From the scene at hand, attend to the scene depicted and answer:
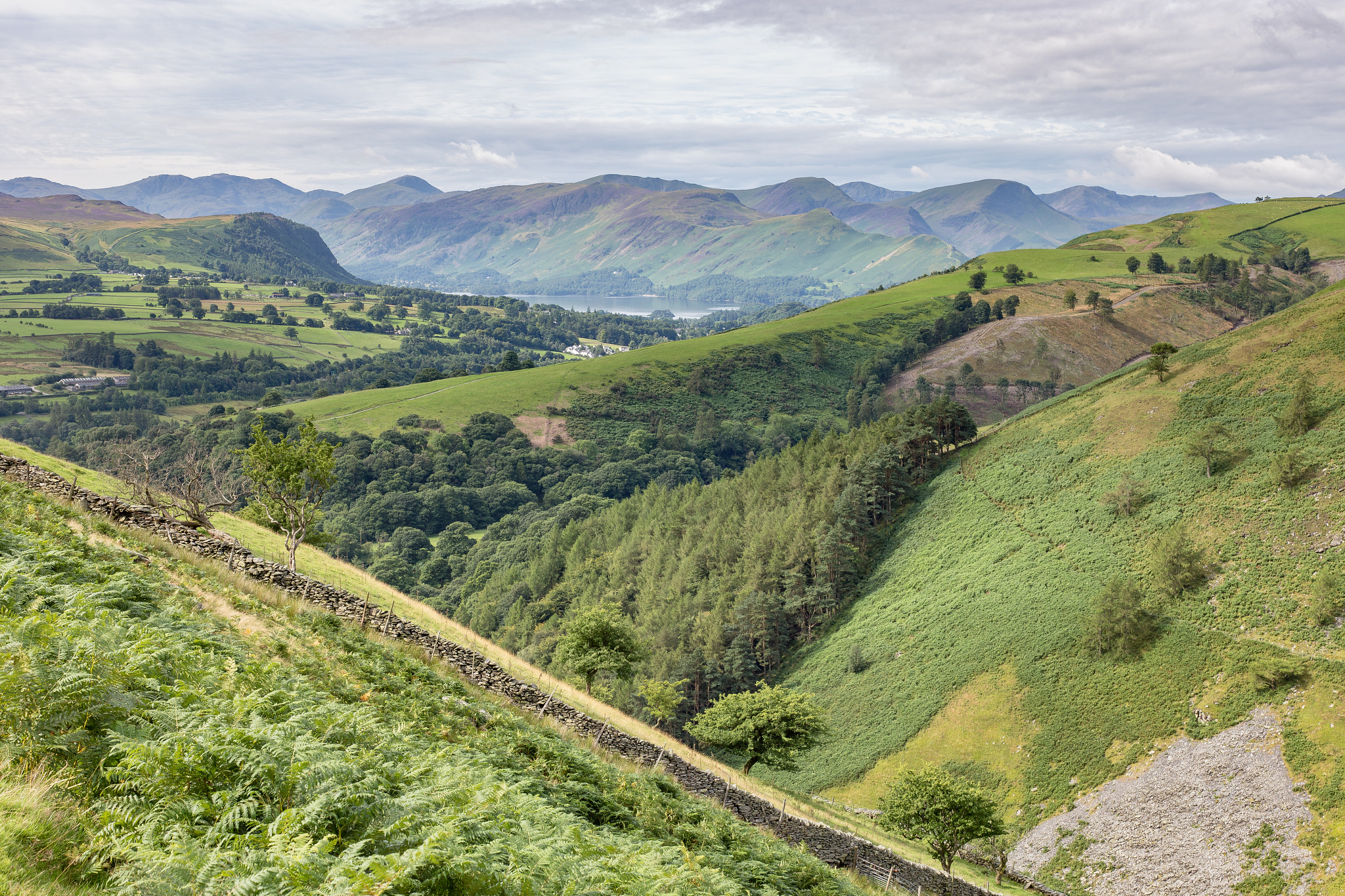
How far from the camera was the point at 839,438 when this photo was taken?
113 metres

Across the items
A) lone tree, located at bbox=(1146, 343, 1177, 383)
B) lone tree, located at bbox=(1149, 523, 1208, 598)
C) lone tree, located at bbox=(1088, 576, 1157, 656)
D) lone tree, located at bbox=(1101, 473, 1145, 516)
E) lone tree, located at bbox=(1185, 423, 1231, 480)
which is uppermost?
lone tree, located at bbox=(1146, 343, 1177, 383)

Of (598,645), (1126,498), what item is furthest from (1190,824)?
(598,645)

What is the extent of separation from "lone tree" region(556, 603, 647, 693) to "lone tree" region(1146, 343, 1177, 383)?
235ft

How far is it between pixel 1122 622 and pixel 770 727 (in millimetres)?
32516

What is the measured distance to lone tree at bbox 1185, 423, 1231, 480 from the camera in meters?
64.2

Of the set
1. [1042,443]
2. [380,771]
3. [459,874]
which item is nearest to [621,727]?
[380,771]

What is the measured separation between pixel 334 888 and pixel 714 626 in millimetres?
79067

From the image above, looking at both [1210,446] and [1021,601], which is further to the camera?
[1021,601]

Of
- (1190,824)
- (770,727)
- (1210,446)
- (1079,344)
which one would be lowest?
(1190,824)

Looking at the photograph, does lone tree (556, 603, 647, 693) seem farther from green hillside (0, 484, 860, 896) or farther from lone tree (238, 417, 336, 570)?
green hillside (0, 484, 860, 896)

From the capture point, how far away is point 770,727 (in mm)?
41281

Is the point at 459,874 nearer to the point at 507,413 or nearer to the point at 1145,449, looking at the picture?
the point at 1145,449

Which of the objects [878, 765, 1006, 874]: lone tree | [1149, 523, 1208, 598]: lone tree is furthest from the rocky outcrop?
[1149, 523, 1208, 598]: lone tree

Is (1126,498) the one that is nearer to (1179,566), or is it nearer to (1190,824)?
(1179,566)
